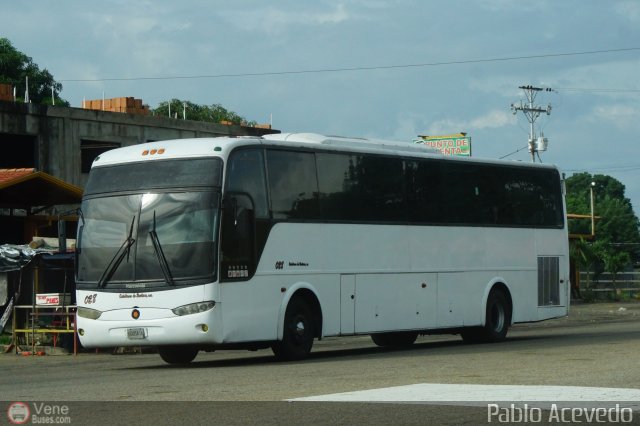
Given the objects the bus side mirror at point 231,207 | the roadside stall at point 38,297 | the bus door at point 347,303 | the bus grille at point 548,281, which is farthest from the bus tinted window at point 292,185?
the bus grille at point 548,281

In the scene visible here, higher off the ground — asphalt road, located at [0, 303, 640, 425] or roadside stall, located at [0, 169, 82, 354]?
roadside stall, located at [0, 169, 82, 354]

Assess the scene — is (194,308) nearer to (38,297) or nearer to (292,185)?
(292,185)

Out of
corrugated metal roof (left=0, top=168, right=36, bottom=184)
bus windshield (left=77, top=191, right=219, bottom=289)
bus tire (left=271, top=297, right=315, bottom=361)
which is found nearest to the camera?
bus windshield (left=77, top=191, right=219, bottom=289)

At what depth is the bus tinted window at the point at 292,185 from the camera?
2025cm

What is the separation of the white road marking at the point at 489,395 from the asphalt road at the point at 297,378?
15.7 inches

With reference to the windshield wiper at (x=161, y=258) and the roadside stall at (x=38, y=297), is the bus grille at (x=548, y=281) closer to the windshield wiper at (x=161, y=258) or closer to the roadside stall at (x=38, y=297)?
the roadside stall at (x=38, y=297)

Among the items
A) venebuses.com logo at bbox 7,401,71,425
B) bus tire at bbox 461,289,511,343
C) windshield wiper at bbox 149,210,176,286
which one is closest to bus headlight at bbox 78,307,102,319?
windshield wiper at bbox 149,210,176,286

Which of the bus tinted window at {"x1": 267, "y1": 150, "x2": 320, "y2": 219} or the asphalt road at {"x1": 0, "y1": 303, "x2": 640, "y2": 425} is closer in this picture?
the asphalt road at {"x1": 0, "y1": 303, "x2": 640, "y2": 425}

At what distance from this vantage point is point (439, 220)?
24047mm

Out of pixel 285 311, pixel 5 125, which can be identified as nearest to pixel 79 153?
pixel 5 125

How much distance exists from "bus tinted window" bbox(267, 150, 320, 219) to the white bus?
Result: 0.03 metres

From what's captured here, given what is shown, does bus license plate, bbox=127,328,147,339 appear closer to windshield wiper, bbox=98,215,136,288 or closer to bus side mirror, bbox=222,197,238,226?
windshield wiper, bbox=98,215,136,288

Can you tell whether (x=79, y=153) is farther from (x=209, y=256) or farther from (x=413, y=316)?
(x=209, y=256)

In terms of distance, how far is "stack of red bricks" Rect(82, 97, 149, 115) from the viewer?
4722 cm
